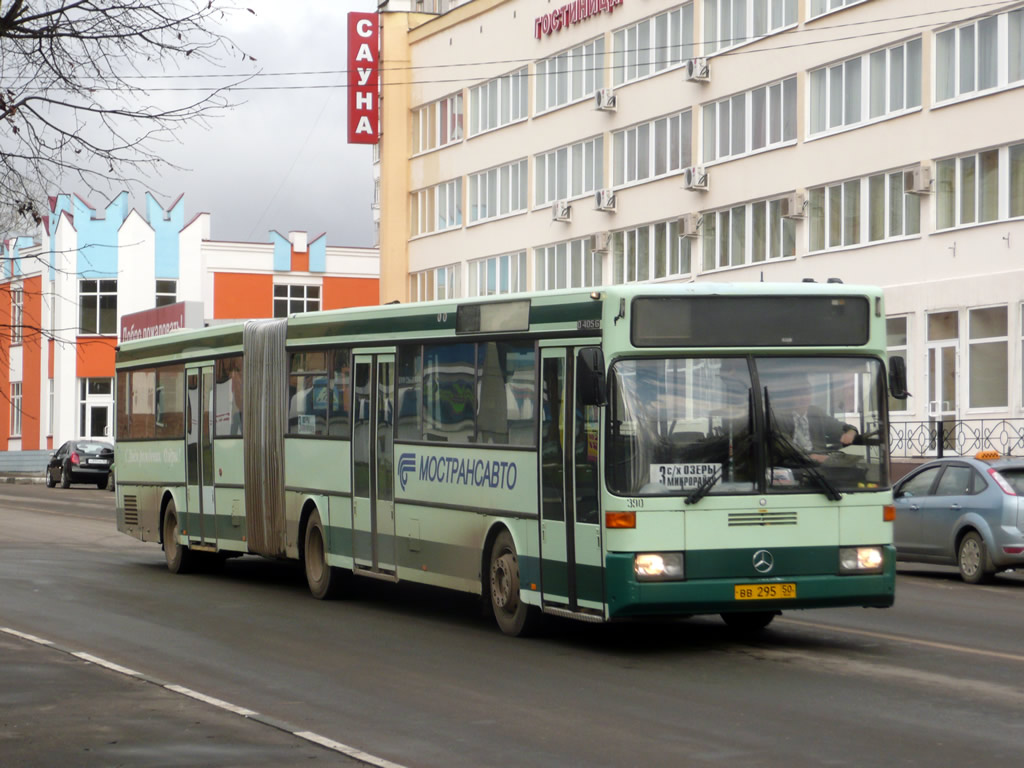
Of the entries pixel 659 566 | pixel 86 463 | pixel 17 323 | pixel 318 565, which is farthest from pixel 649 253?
pixel 659 566

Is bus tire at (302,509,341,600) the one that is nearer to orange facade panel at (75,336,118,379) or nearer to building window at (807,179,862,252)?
building window at (807,179,862,252)

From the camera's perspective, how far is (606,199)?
49219mm

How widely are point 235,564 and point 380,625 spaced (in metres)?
8.26

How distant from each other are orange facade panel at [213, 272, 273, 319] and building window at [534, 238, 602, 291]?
969 inches

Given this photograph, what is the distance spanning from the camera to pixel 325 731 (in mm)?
9141

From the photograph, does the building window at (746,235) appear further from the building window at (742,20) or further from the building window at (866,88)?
the building window at (742,20)

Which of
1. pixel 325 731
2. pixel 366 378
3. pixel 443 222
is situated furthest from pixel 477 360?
pixel 443 222

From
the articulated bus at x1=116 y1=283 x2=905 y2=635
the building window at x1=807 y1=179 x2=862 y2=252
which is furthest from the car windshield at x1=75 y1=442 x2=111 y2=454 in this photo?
the articulated bus at x1=116 y1=283 x2=905 y2=635

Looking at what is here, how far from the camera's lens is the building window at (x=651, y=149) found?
1828 inches

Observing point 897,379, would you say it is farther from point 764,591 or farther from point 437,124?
point 437,124

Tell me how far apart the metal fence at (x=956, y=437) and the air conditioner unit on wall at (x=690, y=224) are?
9.61 m

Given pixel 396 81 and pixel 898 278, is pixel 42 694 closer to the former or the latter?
pixel 898 278

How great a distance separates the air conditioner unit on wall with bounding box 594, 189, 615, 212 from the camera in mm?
49219

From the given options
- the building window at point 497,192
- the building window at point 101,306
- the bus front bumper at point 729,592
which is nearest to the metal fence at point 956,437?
the building window at point 497,192
